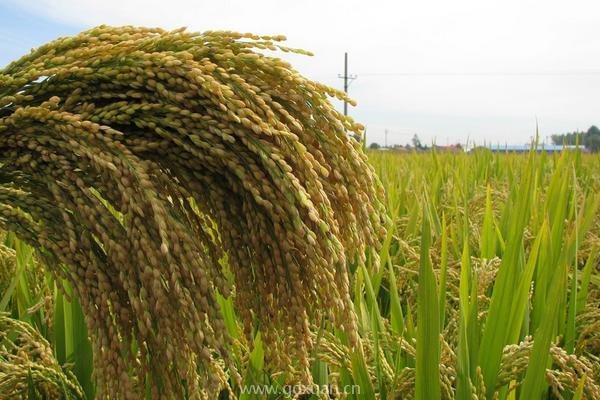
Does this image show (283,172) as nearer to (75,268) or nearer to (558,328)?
(75,268)

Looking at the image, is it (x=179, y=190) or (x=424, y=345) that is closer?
(x=179, y=190)

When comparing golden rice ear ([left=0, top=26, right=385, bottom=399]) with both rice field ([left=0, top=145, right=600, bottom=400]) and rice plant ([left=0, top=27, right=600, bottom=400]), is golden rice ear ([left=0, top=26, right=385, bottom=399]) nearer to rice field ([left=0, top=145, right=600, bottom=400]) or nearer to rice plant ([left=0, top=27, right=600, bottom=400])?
rice plant ([left=0, top=27, right=600, bottom=400])

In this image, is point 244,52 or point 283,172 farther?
point 244,52

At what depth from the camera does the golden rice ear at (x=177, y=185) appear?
1.16m

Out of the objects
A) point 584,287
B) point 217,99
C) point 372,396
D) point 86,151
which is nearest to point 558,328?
point 584,287

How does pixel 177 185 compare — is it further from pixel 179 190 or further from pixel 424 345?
pixel 424 345

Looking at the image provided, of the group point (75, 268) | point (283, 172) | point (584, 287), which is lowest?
point (584, 287)

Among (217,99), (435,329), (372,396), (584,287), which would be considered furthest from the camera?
(584,287)

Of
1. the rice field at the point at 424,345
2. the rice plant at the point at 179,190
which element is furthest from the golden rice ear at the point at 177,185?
the rice field at the point at 424,345

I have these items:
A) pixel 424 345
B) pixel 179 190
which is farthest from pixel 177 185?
pixel 424 345

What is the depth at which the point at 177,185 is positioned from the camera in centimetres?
129

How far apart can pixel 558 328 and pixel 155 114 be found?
72.3 inches

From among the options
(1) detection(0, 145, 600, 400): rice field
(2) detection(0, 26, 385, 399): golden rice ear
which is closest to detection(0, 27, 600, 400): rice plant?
(2) detection(0, 26, 385, 399): golden rice ear

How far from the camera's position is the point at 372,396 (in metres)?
1.79
